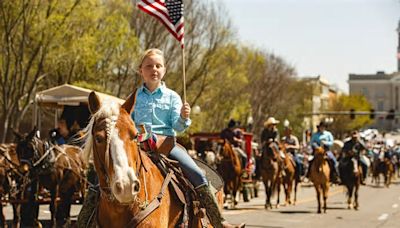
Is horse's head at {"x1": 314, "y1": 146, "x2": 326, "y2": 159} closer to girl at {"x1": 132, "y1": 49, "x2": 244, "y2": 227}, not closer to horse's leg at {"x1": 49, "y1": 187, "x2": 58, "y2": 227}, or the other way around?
horse's leg at {"x1": 49, "y1": 187, "x2": 58, "y2": 227}

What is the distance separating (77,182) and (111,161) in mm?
12055

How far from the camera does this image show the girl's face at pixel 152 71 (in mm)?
8008

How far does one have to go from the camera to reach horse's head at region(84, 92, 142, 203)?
652cm

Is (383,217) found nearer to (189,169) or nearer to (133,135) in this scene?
(189,169)

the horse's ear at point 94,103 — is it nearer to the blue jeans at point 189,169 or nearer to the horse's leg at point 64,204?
the blue jeans at point 189,169

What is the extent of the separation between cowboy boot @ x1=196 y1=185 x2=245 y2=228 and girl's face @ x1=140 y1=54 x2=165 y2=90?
115 centimetres

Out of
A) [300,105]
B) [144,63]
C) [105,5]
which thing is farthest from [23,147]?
[300,105]

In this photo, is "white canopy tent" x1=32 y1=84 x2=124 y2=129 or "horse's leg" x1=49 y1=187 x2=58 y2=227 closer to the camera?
"horse's leg" x1=49 y1=187 x2=58 y2=227

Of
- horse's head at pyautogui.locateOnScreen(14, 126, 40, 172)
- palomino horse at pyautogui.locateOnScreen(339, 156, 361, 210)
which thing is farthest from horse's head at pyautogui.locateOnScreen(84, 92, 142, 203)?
palomino horse at pyautogui.locateOnScreen(339, 156, 361, 210)

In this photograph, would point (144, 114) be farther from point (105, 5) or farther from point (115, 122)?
point (105, 5)

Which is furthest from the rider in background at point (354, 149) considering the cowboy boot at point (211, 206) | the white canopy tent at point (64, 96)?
the cowboy boot at point (211, 206)

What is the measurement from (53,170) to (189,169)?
9.96m

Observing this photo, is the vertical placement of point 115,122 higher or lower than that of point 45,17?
lower

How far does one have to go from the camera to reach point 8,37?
37.8m
